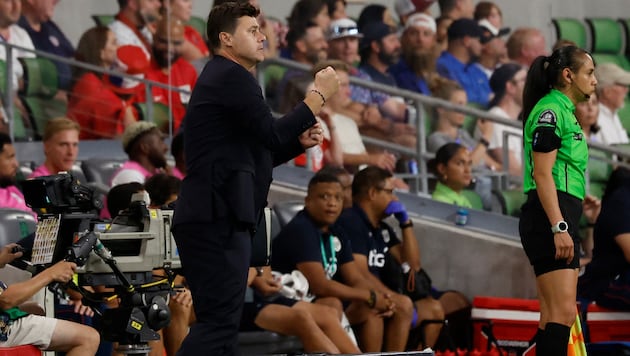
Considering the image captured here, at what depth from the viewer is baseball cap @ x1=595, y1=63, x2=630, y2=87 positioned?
11.0 meters

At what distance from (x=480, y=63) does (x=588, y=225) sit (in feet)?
5.80

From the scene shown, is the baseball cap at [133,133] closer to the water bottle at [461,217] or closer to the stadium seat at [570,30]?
the water bottle at [461,217]

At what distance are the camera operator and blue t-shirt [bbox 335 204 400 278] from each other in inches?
94.1

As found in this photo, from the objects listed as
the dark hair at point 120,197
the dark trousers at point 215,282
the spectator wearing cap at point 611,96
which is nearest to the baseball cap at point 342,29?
the spectator wearing cap at point 611,96

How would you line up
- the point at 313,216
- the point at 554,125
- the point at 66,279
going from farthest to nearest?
the point at 313,216 → the point at 554,125 → the point at 66,279

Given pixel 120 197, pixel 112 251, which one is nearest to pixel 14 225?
pixel 120 197

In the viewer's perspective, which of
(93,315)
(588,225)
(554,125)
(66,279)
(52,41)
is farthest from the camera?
(588,225)

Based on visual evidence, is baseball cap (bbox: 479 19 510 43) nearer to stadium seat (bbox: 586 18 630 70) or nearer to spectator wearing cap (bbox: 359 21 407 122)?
spectator wearing cap (bbox: 359 21 407 122)

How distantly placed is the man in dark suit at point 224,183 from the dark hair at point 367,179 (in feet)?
9.97

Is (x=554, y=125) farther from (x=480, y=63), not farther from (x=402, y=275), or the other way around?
(x=480, y=63)

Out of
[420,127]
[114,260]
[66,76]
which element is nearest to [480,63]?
[420,127]

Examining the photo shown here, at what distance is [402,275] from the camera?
8336 mm

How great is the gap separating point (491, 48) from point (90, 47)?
3325mm

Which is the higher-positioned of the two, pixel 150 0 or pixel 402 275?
pixel 150 0
